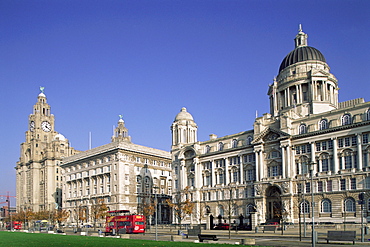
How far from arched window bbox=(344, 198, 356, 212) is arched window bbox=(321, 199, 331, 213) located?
333 centimetres

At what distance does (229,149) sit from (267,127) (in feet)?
41.3

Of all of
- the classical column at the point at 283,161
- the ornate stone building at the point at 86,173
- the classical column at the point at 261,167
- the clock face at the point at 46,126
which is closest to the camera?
the classical column at the point at 283,161

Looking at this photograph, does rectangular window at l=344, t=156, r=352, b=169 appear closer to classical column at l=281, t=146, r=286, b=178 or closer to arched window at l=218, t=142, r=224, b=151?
classical column at l=281, t=146, r=286, b=178

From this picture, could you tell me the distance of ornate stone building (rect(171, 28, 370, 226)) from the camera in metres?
75.6

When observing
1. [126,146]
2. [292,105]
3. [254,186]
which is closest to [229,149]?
[254,186]

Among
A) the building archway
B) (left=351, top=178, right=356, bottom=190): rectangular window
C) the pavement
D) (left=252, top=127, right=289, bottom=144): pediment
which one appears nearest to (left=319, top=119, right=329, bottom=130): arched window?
(left=252, top=127, right=289, bottom=144): pediment

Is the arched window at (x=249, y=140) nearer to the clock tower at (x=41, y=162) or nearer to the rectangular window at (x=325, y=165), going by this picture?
the rectangular window at (x=325, y=165)

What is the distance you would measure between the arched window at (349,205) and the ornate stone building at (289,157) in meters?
0.18

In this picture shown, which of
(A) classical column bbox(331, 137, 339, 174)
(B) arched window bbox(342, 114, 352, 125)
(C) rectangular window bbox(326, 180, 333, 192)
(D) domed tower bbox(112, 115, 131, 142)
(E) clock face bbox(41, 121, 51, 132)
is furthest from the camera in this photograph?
(D) domed tower bbox(112, 115, 131, 142)

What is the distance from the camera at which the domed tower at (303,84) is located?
318 ft

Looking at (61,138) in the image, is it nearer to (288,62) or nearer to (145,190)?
(145,190)

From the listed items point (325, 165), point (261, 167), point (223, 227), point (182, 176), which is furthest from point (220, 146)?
point (325, 165)

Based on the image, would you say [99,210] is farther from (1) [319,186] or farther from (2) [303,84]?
(2) [303,84]

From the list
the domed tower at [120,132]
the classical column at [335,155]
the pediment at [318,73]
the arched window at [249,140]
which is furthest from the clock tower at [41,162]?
the classical column at [335,155]
